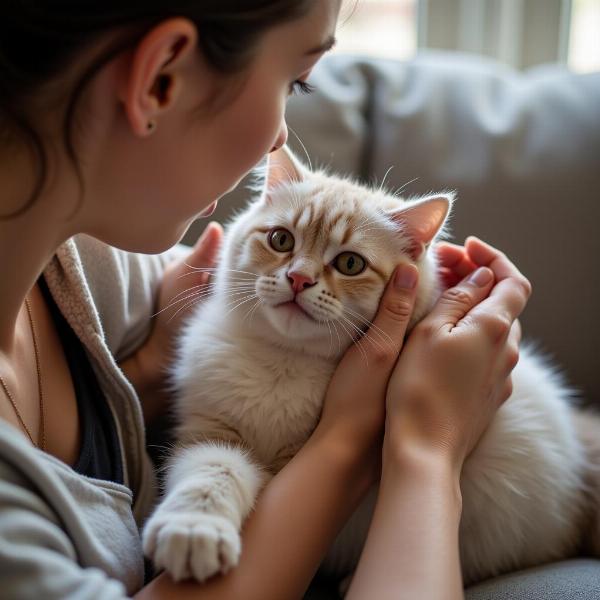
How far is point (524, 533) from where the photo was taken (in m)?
1.19

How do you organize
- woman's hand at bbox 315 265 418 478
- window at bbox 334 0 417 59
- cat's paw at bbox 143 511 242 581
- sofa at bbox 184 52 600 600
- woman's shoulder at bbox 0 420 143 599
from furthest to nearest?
window at bbox 334 0 417 59 < sofa at bbox 184 52 600 600 < woman's hand at bbox 315 265 418 478 < cat's paw at bbox 143 511 242 581 < woman's shoulder at bbox 0 420 143 599

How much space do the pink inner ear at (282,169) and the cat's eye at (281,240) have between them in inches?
5.3

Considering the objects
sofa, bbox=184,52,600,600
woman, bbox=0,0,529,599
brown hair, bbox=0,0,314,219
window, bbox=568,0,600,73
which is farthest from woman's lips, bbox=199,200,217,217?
window, bbox=568,0,600,73

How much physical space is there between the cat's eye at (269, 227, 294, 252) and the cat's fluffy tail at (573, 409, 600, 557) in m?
0.74

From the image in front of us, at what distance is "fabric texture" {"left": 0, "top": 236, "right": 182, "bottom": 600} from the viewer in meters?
0.71

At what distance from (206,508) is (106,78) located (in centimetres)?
58

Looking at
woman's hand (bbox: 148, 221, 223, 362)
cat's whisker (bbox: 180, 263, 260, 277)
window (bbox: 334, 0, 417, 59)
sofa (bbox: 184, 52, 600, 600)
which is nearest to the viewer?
cat's whisker (bbox: 180, 263, 260, 277)

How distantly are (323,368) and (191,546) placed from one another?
436 mm

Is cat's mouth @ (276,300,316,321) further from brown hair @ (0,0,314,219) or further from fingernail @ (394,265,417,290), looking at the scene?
brown hair @ (0,0,314,219)

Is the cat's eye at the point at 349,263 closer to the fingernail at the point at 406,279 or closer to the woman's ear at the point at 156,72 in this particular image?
Answer: the fingernail at the point at 406,279

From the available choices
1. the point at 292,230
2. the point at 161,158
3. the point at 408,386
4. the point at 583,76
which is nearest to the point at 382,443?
the point at 408,386

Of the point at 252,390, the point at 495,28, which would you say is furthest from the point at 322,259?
the point at 495,28

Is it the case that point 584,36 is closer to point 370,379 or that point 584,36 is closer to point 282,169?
point 282,169

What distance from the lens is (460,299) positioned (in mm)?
1192
